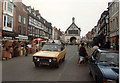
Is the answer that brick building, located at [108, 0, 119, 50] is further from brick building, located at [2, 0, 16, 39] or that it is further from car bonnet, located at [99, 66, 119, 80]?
brick building, located at [2, 0, 16, 39]

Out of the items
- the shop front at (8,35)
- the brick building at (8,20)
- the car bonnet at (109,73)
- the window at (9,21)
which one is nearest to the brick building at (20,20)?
the shop front at (8,35)

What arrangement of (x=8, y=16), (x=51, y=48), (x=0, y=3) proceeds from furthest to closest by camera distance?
(x=8, y=16)
(x=0, y=3)
(x=51, y=48)

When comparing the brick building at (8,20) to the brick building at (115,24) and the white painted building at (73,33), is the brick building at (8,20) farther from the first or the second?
the white painted building at (73,33)

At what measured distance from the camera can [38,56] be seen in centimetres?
700

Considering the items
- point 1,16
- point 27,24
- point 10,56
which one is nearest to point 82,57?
point 10,56

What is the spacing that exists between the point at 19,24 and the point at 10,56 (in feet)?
49.4

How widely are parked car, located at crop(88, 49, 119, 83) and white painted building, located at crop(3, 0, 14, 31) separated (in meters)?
18.7

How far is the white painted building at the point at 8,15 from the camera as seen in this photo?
1919 centimetres

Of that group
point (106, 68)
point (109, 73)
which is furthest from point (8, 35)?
point (109, 73)

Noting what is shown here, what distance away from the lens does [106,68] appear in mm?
3809

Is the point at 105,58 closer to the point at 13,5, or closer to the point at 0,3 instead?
the point at 0,3

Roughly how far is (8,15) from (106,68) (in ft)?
67.7

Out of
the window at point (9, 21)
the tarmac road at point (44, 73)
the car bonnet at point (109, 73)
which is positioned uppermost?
the window at point (9, 21)

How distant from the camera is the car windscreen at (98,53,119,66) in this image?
4.36m
